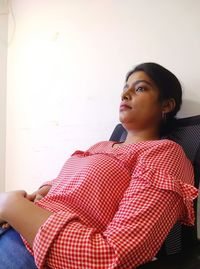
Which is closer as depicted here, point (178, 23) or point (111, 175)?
point (111, 175)

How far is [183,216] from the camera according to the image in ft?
2.54

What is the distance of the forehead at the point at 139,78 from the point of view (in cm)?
110

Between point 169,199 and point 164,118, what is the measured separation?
49 cm

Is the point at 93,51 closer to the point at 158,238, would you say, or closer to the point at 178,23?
the point at 178,23

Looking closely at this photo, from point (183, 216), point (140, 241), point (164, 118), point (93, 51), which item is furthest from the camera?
point (93, 51)

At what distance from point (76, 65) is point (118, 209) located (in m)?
1.14

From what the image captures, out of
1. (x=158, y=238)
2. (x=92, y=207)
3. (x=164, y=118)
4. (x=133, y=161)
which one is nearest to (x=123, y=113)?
(x=164, y=118)

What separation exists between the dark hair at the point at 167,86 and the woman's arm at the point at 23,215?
0.62 m

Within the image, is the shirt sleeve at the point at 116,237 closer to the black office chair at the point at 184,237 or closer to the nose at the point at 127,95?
the black office chair at the point at 184,237

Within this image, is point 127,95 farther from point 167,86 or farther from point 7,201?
point 7,201

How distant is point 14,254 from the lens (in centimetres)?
79

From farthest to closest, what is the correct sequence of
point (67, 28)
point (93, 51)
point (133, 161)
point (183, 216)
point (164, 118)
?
point (67, 28)
point (93, 51)
point (164, 118)
point (133, 161)
point (183, 216)

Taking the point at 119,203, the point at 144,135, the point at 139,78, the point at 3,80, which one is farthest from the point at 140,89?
the point at 3,80

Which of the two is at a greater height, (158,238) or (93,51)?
(93,51)
